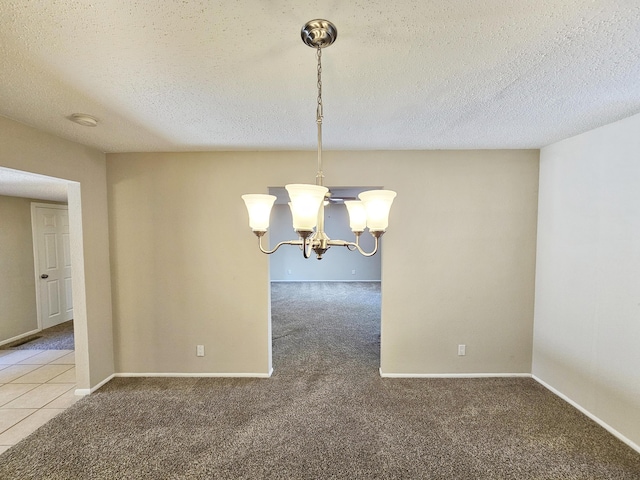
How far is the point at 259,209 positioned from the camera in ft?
4.42

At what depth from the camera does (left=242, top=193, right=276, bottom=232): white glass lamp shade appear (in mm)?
1341

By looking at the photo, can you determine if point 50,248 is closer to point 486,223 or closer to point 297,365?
point 297,365

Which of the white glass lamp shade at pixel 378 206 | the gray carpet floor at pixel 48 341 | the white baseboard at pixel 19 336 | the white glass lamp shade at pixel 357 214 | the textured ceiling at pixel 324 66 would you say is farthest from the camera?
the white baseboard at pixel 19 336

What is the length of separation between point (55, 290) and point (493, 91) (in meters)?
6.65

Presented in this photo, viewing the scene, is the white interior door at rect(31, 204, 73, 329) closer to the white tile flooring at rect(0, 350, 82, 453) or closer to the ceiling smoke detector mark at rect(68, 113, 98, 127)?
the white tile flooring at rect(0, 350, 82, 453)

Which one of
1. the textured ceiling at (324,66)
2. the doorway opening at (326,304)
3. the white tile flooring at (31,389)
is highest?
the textured ceiling at (324,66)

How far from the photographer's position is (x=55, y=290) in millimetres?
4723

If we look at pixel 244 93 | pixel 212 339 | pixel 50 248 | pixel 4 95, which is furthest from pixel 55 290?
pixel 244 93

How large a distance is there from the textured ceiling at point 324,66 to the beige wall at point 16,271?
3059 millimetres

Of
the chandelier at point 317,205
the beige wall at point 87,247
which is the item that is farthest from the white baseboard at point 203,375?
the chandelier at point 317,205

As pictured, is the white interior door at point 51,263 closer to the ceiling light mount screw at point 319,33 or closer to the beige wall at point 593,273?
the ceiling light mount screw at point 319,33

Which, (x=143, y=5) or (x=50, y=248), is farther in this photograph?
(x=50, y=248)

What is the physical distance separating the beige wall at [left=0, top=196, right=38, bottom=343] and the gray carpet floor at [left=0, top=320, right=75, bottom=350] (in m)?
0.19

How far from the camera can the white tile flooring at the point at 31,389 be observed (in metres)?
2.29
